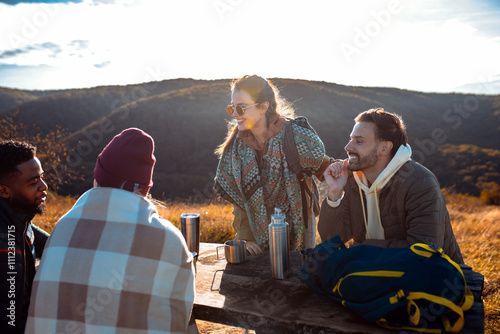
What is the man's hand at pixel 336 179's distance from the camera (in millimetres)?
2781

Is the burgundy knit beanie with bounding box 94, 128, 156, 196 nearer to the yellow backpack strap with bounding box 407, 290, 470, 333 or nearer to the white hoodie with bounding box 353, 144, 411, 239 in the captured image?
the yellow backpack strap with bounding box 407, 290, 470, 333

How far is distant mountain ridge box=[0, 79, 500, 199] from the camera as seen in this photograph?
27.0 meters

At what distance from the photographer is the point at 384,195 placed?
256 cm

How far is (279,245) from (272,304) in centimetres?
35

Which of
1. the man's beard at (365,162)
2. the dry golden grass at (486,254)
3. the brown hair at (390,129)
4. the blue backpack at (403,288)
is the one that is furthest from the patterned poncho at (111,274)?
the dry golden grass at (486,254)

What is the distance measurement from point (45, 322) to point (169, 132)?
3168cm

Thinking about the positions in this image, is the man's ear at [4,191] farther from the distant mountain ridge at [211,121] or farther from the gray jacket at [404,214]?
the distant mountain ridge at [211,121]

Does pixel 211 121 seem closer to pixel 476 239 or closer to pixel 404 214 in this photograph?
pixel 476 239

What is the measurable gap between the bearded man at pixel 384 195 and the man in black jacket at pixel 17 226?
2.06 metres

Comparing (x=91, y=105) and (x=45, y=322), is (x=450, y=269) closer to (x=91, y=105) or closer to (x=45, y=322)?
(x=45, y=322)

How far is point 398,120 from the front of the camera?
8.91 ft

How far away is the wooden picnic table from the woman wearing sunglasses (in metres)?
0.70

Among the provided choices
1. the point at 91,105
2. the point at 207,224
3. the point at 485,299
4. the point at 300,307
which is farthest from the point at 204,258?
the point at 91,105

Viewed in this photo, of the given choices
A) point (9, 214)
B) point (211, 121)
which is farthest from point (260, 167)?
point (211, 121)
